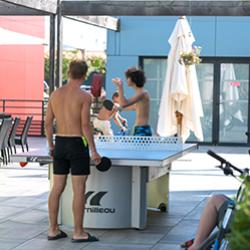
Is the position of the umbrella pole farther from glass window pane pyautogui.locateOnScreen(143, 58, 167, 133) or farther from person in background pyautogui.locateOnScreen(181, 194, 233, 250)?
person in background pyautogui.locateOnScreen(181, 194, 233, 250)

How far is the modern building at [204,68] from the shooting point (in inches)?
770

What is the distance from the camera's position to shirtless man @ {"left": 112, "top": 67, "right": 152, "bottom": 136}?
8.33 meters

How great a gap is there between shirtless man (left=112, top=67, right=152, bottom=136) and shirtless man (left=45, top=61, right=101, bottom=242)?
1205 millimetres

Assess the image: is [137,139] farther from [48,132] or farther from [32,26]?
[32,26]

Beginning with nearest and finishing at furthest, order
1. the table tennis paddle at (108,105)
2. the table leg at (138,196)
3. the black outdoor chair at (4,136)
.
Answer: the table leg at (138,196)
the table tennis paddle at (108,105)
the black outdoor chair at (4,136)

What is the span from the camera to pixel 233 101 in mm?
19688

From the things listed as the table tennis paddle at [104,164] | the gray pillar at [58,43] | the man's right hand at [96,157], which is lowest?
the table tennis paddle at [104,164]

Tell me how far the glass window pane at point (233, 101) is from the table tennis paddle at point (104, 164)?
12801 millimetres

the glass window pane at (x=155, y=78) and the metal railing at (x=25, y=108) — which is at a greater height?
the glass window pane at (x=155, y=78)

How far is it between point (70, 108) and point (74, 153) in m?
0.43

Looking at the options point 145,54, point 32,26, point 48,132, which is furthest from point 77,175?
point 32,26

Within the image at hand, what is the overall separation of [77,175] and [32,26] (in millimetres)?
17881

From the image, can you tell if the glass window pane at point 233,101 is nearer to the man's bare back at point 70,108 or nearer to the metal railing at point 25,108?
the metal railing at point 25,108

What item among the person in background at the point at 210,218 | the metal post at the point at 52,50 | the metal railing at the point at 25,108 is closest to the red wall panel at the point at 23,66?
the metal railing at the point at 25,108
